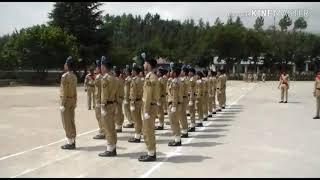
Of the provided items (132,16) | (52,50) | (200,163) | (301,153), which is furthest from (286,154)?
(132,16)

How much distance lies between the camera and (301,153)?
1116 centimetres

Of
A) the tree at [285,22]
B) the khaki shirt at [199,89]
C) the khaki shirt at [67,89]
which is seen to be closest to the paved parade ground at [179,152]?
the khaki shirt at [199,89]

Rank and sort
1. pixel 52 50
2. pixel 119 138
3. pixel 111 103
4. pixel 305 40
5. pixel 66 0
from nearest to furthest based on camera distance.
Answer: pixel 111 103 → pixel 119 138 → pixel 52 50 → pixel 66 0 → pixel 305 40

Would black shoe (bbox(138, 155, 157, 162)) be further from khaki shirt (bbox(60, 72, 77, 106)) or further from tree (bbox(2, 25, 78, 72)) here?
tree (bbox(2, 25, 78, 72))

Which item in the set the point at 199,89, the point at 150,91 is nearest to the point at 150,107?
the point at 150,91

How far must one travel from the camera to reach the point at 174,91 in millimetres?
12297

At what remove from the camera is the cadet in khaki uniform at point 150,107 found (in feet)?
33.2

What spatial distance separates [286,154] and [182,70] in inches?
162

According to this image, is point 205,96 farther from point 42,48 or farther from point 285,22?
point 285,22

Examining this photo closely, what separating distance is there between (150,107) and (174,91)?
6.94ft

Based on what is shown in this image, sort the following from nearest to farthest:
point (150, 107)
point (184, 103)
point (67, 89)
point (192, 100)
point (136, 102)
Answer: point (150, 107) < point (67, 89) < point (184, 103) < point (136, 102) < point (192, 100)

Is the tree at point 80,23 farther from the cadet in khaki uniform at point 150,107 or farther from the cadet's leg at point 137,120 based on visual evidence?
the cadet in khaki uniform at point 150,107

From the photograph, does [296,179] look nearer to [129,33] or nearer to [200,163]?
[200,163]

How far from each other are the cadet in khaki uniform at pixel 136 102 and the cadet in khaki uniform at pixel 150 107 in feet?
8.40
